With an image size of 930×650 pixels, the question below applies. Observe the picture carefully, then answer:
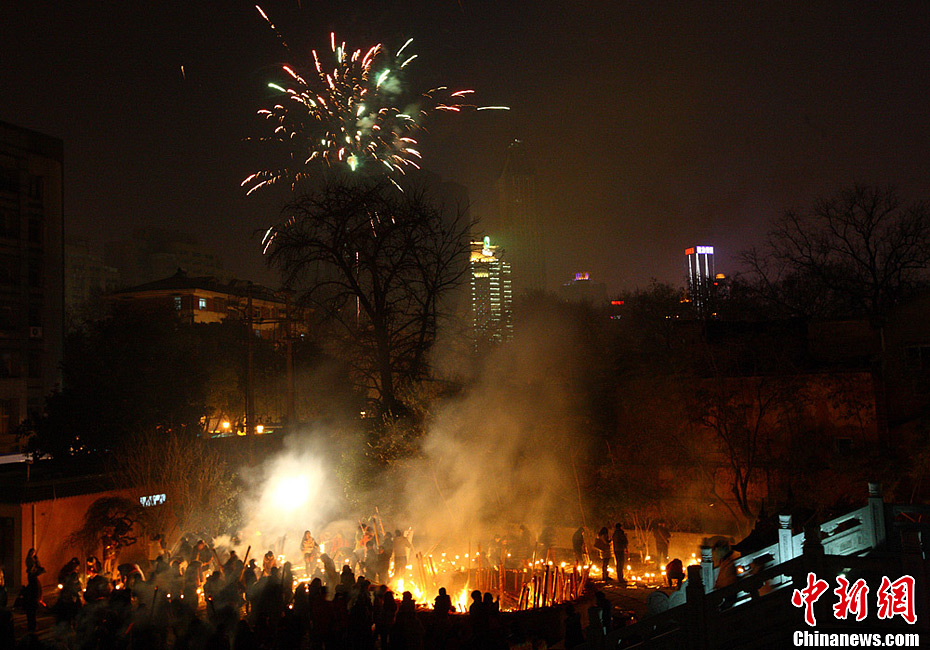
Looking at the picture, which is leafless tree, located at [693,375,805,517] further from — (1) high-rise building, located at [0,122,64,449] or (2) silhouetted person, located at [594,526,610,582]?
(1) high-rise building, located at [0,122,64,449]

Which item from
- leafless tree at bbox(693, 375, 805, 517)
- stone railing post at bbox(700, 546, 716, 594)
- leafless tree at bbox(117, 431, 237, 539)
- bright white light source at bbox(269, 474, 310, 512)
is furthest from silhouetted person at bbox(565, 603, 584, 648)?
bright white light source at bbox(269, 474, 310, 512)

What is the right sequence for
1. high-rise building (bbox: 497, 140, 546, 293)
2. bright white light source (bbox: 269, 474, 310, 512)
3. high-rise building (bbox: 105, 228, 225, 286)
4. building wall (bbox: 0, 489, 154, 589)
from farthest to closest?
high-rise building (bbox: 497, 140, 546, 293) → high-rise building (bbox: 105, 228, 225, 286) → bright white light source (bbox: 269, 474, 310, 512) → building wall (bbox: 0, 489, 154, 589)

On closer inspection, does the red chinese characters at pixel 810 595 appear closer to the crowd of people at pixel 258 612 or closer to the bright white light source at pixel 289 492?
the crowd of people at pixel 258 612

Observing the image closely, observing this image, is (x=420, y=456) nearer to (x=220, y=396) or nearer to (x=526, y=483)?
(x=526, y=483)

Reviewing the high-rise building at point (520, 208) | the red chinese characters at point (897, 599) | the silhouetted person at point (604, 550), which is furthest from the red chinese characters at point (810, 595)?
the high-rise building at point (520, 208)

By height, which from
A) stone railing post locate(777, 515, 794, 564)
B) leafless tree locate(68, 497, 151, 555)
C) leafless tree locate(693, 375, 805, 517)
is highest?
leafless tree locate(693, 375, 805, 517)

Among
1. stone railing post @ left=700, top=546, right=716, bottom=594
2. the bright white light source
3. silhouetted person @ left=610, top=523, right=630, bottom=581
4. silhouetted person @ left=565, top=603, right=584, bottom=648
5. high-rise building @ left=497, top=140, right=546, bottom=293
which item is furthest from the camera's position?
high-rise building @ left=497, top=140, right=546, bottom=293

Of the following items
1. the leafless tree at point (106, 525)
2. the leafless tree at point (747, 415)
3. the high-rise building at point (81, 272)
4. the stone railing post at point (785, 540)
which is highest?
the high-rise building at point (81, 272)

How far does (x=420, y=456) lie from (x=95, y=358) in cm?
1201

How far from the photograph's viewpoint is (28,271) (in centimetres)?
3712

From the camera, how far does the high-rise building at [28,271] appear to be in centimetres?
3578

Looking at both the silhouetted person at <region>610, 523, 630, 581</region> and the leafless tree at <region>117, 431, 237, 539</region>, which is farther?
the leafless tree at <region>117, 431, 237, 539</region>

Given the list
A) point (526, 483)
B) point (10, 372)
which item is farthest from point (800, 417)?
point (10, 372)

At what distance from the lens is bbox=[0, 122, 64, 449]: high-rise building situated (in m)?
35.8
